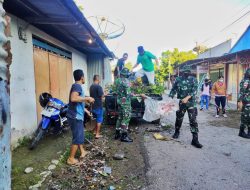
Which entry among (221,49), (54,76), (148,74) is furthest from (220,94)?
(221,49)

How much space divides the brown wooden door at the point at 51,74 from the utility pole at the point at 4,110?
5.01 metres

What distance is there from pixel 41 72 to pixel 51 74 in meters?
0.79

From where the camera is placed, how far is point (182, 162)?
167 inches

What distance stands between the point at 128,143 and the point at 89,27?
319 centimetres

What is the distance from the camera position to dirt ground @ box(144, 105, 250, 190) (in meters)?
3.39

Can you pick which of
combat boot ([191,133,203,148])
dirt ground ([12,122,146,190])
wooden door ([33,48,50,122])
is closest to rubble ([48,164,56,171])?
dirt ground ([12,122,146,190])

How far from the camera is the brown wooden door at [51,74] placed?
6.07 meters

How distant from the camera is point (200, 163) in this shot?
4156mm

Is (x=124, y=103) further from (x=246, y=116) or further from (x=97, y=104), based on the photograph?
(x=246, y=116)

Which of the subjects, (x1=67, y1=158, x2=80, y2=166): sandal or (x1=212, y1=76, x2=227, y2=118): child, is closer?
(x1=67, y1=158, x2=80, y2=166): sandal

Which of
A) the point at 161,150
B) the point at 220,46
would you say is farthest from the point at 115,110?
the point at 220,46

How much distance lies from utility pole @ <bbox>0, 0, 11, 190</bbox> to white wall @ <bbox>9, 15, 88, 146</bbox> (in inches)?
150

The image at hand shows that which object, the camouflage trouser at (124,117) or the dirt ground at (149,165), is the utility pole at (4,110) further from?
the camouflage trouser at (124,117)

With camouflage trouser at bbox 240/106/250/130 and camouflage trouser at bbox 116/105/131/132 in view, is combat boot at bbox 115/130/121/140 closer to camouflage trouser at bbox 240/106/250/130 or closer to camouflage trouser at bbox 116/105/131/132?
camouflage trouser at bbox 116/105/131/132
